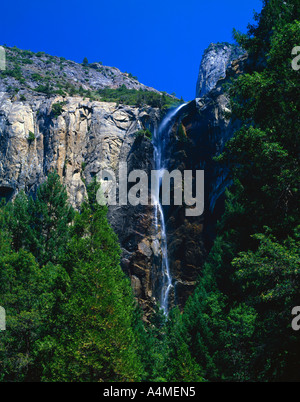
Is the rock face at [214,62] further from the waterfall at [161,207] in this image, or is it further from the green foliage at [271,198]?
the green foliage at [271,198]

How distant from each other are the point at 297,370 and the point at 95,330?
7.13 metres

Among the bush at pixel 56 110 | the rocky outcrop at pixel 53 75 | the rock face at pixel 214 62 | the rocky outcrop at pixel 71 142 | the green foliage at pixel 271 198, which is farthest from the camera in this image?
the rock face at pixel 214 62

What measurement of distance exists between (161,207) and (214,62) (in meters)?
83.4

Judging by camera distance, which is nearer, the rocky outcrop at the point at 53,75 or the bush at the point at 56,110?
the bush at the point at 56,110

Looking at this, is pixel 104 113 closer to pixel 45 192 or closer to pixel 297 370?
pixel 45 192

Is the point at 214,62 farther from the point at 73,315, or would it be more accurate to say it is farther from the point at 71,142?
the point at 73,315

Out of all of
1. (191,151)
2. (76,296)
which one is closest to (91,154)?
(191,151)

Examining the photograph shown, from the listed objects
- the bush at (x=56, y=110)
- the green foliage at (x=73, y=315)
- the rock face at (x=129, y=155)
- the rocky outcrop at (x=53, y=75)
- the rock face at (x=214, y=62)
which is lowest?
the green foliage at (x=73, y=315)

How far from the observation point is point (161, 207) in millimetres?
43438

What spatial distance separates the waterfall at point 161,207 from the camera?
39281mm

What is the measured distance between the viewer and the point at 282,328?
1060cm

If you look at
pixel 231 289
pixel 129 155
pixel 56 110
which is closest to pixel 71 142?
pixel 56 110

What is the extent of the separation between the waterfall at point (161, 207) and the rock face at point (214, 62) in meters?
61.7

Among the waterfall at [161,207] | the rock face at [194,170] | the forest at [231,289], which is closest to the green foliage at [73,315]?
the forest at [231,289]
